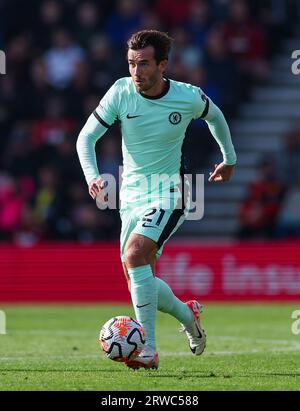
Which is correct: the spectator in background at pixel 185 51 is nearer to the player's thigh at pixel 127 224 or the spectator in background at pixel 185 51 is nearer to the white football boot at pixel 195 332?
the white football boot at pixel 195 332

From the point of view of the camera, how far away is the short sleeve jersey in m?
8.76

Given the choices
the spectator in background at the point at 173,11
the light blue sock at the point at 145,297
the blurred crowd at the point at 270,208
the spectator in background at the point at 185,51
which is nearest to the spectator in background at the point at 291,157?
the blurred crowd at the point at 270,208

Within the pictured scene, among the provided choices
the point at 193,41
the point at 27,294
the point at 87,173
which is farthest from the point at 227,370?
the point at 193,41

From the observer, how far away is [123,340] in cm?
812

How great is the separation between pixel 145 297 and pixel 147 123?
1.34 meters

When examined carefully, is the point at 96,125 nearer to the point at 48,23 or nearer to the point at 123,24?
the point at 123,24

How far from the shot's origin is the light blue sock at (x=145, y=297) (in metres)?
8.40

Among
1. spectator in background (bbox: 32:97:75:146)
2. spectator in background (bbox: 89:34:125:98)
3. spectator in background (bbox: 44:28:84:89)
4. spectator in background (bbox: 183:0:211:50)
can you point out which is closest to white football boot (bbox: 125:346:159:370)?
spectator in background (bbox: 32:97:75:146)

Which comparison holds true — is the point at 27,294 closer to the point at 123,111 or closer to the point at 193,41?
the point at 193,41

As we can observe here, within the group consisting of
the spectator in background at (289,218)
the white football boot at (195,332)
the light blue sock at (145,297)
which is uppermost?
the light blue sock at (145,297)

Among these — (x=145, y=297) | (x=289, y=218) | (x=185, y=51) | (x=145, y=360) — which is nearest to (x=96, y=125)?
(x=145, y=297)

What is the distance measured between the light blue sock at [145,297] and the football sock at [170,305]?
285mm

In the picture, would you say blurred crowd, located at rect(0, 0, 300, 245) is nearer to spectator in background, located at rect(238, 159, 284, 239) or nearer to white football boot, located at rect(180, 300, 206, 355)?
spectator in background, located at rect(238, 159, 284, 239)

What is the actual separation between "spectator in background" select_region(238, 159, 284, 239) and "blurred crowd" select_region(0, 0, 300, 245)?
0.04m
